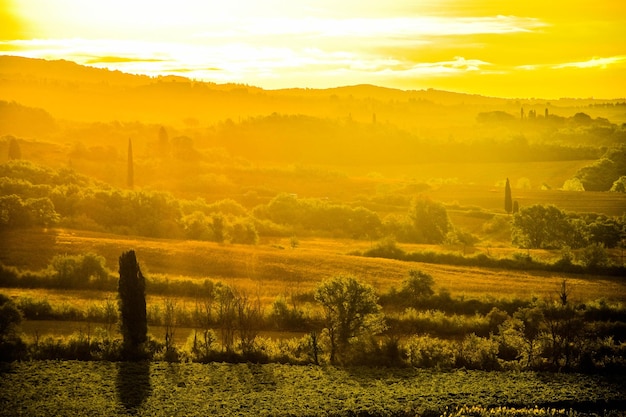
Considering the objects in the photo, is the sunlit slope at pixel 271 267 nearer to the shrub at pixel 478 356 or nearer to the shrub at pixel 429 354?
the shrub at pixel 478 356

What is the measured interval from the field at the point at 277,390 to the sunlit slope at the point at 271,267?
16.5 meters

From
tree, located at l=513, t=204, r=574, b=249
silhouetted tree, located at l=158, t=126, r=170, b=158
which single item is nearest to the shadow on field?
tree, located at l=513, t=204, r=574, b=249

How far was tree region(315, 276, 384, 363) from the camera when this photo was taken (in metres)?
39.4

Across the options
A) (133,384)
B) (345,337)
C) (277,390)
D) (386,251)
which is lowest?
(277,390)

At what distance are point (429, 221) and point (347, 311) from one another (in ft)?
159

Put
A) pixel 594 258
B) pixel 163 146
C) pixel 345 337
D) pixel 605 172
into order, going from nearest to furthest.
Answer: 1. pixel 345 337
2. pixel 594 258
3. pixel 605 172
4. pixel 163 146

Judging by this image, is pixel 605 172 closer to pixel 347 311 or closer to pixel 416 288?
pixel 416 288

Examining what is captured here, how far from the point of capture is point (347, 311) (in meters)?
40.2

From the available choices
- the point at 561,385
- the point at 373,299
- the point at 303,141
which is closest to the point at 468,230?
the point at 373,299

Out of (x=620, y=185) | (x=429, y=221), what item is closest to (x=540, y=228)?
(x=429, y=221)

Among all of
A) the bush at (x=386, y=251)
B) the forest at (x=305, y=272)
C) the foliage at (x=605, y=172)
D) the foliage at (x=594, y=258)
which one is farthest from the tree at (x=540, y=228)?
the foliage at (x=605, y=172)

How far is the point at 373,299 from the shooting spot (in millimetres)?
41188

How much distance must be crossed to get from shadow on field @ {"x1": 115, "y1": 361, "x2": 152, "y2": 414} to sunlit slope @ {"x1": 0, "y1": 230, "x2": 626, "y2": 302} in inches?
664

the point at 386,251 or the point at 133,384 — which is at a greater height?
the point at 386,251
